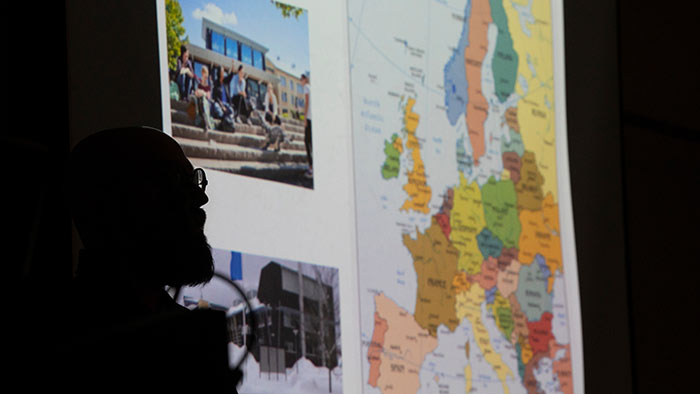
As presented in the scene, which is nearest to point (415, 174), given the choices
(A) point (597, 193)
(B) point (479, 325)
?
(B) point (479, 325)

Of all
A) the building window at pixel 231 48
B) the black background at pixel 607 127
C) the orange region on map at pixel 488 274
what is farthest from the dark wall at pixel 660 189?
the building window at pixel 231 48

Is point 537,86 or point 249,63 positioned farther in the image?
point 537,86

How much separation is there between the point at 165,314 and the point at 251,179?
97 centimetres

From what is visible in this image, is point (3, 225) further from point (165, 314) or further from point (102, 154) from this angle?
point (102, 154)

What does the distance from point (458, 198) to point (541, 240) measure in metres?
0.31

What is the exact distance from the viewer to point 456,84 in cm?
202

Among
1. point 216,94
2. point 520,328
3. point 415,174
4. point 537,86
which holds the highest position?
point 537,86

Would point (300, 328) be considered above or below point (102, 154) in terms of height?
below

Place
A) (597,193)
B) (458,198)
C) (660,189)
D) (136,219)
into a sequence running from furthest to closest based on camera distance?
(660,189) < (597,193) < (458,198) < (136,219)

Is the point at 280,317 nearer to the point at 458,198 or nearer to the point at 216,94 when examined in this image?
the point at 216,94

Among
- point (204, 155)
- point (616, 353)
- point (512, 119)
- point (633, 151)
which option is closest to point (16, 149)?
point (204, 155)

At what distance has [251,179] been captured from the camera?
4.97 feet

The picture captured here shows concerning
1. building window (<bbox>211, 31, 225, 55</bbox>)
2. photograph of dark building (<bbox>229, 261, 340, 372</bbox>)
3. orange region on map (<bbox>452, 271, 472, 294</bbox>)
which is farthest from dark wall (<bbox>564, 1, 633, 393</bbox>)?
building window (<bbox>211, 31, 225, 55</bbox>)

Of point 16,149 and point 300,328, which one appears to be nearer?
point 16,149
